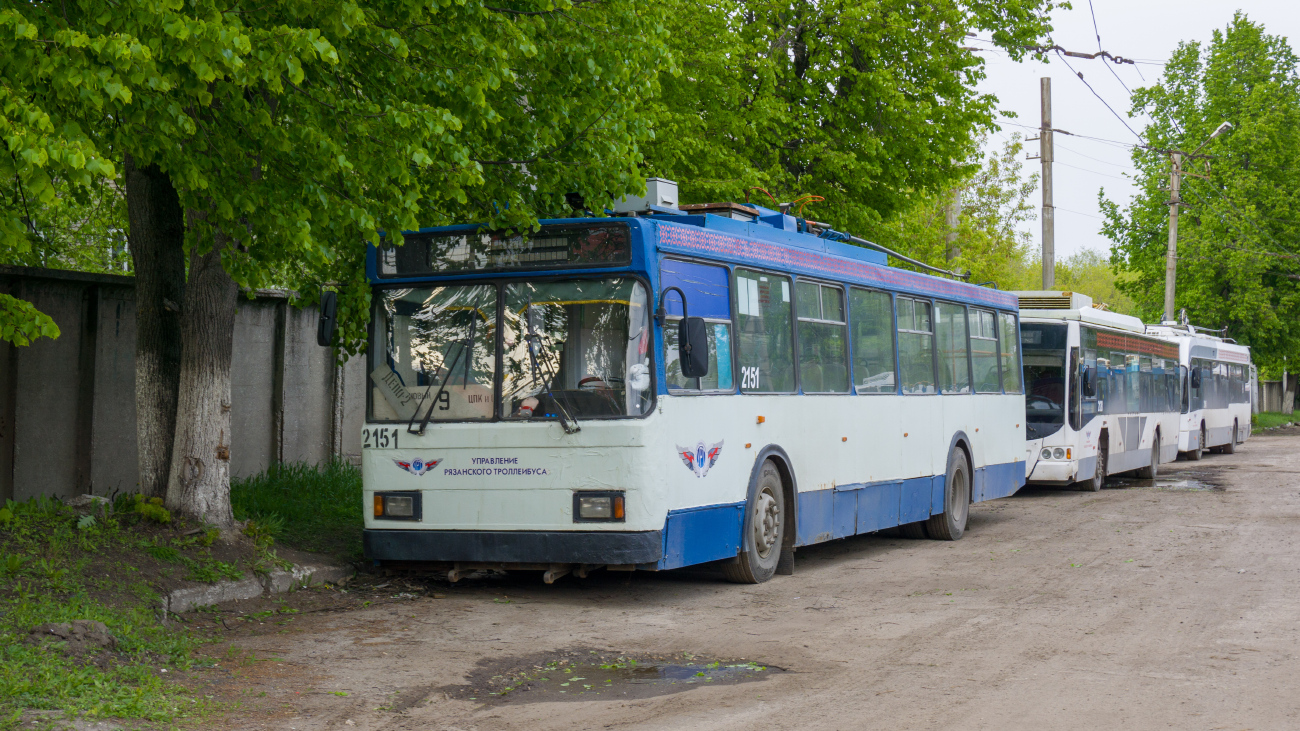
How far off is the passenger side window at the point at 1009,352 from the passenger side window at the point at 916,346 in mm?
2875

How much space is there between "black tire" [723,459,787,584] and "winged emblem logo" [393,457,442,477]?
2.57 m

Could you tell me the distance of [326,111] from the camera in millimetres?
8656

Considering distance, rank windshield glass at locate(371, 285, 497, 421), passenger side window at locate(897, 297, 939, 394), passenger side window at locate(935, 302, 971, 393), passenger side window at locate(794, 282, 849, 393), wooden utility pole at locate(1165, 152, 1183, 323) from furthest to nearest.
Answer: wooden utility pole at locate(1165, 152, 1183, 323) → passenger side window at locate(935, 302, 971, 393) → passenger side window at locate(897, 297, 939, 394) → passenger side window at locate(794, 282, 849, 393) → windshield glass at locate(371, 285, 497, 421)

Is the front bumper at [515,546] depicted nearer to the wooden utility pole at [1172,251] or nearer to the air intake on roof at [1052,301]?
the air intake on roof at [1052,301]

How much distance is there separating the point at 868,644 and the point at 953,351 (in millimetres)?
7552

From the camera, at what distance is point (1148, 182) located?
49000 mm

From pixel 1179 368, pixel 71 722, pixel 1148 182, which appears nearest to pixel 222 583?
pixel 71 722

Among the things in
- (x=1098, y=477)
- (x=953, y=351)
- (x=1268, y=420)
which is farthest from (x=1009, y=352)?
(x=1268, y=420)

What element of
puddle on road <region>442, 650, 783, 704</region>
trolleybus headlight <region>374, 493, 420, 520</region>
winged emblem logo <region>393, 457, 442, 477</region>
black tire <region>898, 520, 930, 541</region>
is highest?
winged emblem logo <region>393, 457, 442, 477</region>

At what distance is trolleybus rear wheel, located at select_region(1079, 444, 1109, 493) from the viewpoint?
21734mm

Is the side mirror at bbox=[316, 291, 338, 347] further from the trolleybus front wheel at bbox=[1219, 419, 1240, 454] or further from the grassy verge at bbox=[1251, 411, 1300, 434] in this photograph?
the grassy verge at bbox=[1251, 411, 1300, 434]

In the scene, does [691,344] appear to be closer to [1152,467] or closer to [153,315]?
[153,315]

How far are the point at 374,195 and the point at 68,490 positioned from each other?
3942 millimetres

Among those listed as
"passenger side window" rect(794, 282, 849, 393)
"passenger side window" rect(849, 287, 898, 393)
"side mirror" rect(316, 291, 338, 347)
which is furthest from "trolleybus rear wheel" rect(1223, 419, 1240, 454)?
"side mirror" rect(316, 291, 338, 347)
